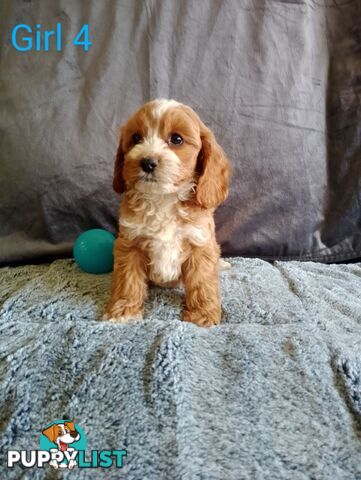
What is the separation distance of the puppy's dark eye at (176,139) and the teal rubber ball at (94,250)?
2.14 feet

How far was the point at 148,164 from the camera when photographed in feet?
4.63

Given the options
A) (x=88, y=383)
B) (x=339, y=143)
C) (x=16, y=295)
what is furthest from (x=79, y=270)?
(x=339, y=143)

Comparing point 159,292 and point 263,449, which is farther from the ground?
point 263,449

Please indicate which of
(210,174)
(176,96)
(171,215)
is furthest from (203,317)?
(176,96)

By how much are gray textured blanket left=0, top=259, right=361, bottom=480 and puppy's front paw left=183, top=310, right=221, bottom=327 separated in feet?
0.21

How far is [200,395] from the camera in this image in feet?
3.45

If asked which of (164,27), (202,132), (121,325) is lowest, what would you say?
(121,325)

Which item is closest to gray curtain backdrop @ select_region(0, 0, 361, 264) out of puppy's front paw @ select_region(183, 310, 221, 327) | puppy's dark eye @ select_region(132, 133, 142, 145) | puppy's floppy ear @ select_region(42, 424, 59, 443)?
puppy's dark eye @ select_region(132, 133, 142, 145)

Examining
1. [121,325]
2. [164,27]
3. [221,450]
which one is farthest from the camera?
[164,27]

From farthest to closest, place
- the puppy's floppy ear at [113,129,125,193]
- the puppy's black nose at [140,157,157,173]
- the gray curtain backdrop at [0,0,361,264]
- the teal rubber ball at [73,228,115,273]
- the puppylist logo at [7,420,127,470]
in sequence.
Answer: the gray curtain backdrop at [0,0,361,264] → the teal rubber ball at [73,228,115,273] → the puppy's floppy ear at [113,129,125,193] → the puppy's black nose at [140,157,157,173] → the puppylist logo at [7,420,127,470]

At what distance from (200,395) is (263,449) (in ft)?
0.72

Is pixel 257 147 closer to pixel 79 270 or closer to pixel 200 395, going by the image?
pixel 79 270

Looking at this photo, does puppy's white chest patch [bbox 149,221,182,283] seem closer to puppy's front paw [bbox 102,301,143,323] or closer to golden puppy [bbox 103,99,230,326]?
golden puppy [bbox 103,99,230,326]

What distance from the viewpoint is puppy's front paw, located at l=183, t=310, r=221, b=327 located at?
1.48 m
